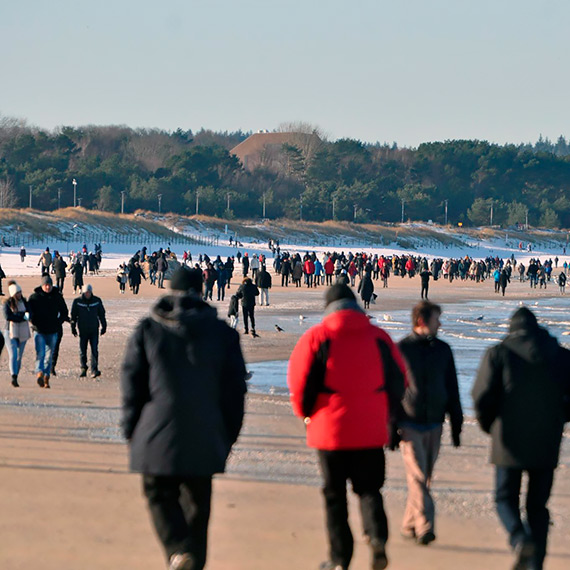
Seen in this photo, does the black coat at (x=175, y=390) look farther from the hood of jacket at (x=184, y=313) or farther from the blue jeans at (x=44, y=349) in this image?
the blue jeans at (x=44, y=349)

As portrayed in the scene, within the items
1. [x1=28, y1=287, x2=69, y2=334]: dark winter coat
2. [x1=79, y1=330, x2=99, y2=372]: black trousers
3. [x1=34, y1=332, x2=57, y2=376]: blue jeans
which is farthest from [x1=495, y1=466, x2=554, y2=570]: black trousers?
[x1=79, y1=330, x2=99, y2=372]: black trousers

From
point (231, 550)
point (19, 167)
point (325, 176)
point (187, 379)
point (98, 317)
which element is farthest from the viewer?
point (325, 176)

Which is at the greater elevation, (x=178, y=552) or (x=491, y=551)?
(x=178, y=552)

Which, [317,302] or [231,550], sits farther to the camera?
[317,302]

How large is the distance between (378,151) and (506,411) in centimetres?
15175

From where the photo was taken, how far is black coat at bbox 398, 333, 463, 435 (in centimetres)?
584

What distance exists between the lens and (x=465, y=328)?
25281 millimetres

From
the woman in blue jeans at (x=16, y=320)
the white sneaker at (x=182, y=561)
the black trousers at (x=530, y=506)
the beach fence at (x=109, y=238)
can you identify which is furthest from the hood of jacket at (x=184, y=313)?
the beach fence at (x=109, y=238)

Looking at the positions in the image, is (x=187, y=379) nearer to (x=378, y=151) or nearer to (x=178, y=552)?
(x=178, y=552)

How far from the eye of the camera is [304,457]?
8695 millimetres

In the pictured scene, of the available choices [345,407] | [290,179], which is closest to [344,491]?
[345,407]

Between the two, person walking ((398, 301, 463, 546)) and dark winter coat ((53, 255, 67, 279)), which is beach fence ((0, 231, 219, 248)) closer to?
dark winter coat ((53, 255, 67, 279))

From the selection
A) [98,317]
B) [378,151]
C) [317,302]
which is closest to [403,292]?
[317,302]

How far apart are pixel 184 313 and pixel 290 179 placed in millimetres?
134229
